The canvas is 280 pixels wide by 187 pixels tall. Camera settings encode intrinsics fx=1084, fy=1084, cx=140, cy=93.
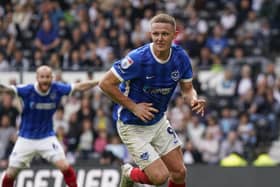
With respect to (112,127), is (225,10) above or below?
above

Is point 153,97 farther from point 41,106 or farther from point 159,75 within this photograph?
point 41,106

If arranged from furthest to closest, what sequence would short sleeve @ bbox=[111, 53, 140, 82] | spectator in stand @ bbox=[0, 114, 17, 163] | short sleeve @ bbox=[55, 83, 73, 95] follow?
spectator in stand @ bbox=[0, 114, 17, 163] → short sleeve @ bbox=[55, 83, 73, 95] → short sleeve @ bbox=[111, 53, 140, 82]

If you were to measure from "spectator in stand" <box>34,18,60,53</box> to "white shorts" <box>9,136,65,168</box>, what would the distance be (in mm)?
7168

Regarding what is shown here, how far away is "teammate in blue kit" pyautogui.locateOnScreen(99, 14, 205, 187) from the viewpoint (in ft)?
39.8

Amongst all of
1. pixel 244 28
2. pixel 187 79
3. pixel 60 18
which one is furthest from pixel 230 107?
pixel 187 79

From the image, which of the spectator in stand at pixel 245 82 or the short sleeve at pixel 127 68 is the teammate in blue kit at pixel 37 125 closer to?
the short sleeve at pixel 127 68

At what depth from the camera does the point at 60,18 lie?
2352 centimetres

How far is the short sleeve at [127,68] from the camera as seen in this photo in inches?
479

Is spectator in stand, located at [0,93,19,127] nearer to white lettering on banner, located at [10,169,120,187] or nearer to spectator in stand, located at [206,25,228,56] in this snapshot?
white lettering on banner, located at [10,169,120,187]

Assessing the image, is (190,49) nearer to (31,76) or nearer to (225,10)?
(225,10)

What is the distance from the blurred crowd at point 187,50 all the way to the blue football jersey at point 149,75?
701 centimetres

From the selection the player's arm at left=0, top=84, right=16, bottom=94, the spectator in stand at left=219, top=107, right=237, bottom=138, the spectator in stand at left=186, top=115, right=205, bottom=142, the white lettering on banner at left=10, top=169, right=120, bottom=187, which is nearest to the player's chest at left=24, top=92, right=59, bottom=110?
the player's arm at left=0, top=84, right=16, bottom=94

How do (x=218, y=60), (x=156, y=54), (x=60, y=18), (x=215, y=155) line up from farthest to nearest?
(x=60, y=18) < (x=218, y=60) < (x=215, y=155) < (x=156, y=54)

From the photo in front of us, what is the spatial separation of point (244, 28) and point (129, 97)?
11.0 metres
